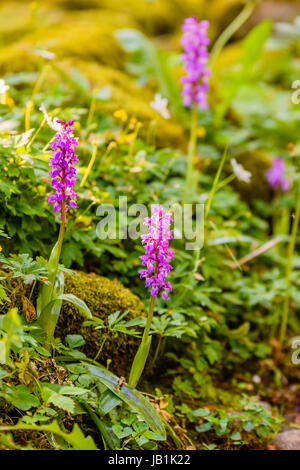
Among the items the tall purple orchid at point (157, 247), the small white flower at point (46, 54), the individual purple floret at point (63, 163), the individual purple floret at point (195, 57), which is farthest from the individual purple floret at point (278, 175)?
the individual purple floret at point (63, 163)

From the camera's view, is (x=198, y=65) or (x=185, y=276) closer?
(x=185, y=276)

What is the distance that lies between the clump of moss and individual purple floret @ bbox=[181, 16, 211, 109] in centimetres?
105

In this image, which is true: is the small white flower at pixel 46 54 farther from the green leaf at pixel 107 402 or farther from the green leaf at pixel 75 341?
the green leaf at pixel 107 402

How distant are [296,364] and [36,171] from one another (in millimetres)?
1591

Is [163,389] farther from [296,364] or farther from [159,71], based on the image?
[159,71]

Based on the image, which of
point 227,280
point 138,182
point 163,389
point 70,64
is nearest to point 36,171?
point 138,182

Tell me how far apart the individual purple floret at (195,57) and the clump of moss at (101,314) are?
3.45ft

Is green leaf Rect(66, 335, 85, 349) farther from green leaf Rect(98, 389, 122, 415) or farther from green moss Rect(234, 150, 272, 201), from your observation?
green moss Rect(234, 150, 272, 201)

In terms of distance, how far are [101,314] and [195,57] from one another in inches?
52.5

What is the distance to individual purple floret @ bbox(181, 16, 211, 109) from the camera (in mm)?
2082

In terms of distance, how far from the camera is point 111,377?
4.44 feet

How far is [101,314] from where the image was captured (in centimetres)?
160

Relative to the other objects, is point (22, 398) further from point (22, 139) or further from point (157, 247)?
point (22, 139)

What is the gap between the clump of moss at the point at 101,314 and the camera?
153cm
